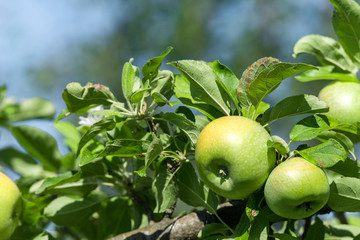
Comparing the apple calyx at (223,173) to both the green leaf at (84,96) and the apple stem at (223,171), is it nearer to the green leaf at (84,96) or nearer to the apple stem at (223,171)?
the apple stem at (223,171)

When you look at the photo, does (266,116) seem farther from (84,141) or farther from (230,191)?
(84,141)

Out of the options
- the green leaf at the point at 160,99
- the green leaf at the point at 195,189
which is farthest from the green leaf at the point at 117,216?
the green leaf at the point at 160,99

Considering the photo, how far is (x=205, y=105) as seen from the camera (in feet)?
3.12

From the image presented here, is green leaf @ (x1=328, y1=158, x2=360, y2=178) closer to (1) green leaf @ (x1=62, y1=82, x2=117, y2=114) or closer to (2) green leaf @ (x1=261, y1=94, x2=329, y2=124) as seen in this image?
(2) green leaf @ (x1=261, y1=94, x2=329, y2=124)

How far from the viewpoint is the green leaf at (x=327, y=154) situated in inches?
30.4

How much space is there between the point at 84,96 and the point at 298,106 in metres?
0.47

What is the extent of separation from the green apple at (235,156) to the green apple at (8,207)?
20.0 inches

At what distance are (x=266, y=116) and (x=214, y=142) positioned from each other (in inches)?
6.3

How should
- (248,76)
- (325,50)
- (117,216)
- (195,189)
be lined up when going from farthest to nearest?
(117,216)
(325,50)
(195,189)
(248,76)

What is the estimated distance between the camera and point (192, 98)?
934 mm

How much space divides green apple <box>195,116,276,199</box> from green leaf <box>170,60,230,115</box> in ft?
0.31

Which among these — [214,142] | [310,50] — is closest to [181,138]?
[214,142]

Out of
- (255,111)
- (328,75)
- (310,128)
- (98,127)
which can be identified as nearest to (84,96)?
(98,127)

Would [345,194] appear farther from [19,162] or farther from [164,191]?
[19,162]
